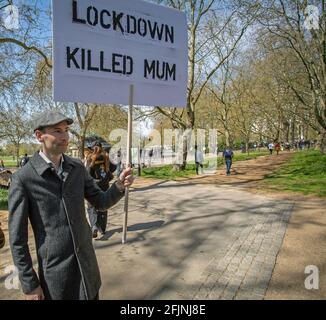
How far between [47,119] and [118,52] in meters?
1.18

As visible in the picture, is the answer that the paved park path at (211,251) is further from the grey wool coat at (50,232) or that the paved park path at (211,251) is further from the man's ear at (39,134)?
the man's ear at (39,134)

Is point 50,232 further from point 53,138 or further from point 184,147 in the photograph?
point 184,147

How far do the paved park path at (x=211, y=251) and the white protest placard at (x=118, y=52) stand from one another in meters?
2.45

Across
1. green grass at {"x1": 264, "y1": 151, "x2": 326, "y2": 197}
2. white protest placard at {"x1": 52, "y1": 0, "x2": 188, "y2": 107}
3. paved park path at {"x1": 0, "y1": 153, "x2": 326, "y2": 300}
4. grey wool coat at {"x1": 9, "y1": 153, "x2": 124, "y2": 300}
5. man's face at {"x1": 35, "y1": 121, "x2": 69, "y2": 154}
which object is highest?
white protest placard at {"x1": 52, "y1": 0, "x2": 188, "y2": 107}

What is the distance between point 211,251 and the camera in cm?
525

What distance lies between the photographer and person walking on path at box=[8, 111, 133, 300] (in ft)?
7.27

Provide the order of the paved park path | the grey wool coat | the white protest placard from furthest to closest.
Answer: the paved park path → the white protest placard → the grey wool coat

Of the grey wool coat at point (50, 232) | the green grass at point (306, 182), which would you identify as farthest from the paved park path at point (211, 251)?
the green grass at point (306, 182)

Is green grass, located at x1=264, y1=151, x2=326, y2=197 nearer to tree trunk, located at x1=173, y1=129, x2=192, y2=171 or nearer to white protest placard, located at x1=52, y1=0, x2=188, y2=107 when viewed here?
tree trunk, located at x1=173, y1=129, x2=192, y2=171

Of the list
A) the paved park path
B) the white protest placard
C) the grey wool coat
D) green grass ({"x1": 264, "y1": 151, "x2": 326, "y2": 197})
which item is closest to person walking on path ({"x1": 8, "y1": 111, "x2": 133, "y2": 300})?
the grey wool coat

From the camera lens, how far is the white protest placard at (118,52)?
2.84 meters

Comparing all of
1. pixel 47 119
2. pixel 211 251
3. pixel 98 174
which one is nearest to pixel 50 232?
pixel 47 119

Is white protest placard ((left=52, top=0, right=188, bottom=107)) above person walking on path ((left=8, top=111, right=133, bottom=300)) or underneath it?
above

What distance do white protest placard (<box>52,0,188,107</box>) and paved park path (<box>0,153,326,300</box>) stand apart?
8.04 feet
